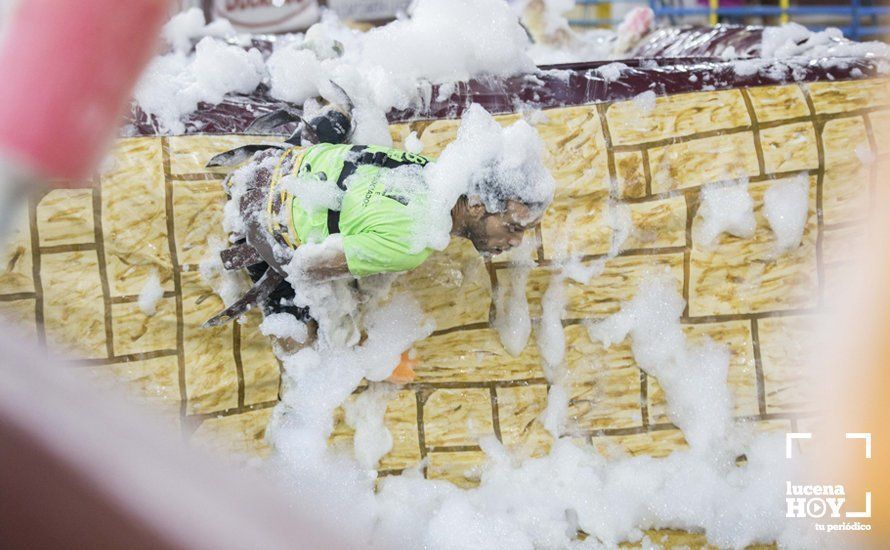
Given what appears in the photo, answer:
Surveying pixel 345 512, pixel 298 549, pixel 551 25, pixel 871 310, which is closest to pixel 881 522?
pixel 871 310

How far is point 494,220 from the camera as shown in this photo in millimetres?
1798

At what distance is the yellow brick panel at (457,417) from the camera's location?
7.17ft

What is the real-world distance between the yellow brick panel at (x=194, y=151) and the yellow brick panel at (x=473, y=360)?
30.5 inches

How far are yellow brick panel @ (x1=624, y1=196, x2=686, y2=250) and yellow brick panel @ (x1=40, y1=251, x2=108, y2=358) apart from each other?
146 cm

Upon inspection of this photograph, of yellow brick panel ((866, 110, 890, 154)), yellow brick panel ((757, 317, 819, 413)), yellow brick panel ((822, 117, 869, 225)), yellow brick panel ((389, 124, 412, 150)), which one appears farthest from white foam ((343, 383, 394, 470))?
yellow brick panel ((866, 110, 890, 154))

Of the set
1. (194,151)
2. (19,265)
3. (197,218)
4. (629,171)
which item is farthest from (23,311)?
(629,171)

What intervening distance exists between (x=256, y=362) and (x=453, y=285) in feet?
1.92

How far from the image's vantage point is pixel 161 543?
45 cm

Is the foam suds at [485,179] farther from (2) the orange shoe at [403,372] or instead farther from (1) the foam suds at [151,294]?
(1) the foam suds at [151,294]

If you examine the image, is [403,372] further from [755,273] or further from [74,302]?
[755,273]

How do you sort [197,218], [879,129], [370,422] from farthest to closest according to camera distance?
[879,129] → [370,422] → [197,218]

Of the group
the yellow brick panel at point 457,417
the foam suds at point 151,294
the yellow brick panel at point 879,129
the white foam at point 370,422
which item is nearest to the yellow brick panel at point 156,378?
the foam suds at point 151,294

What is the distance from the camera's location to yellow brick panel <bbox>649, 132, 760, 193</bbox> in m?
2.19

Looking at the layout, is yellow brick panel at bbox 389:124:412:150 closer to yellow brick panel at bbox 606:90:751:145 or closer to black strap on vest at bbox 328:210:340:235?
black strap on vest at bbox 328:210:340:235
